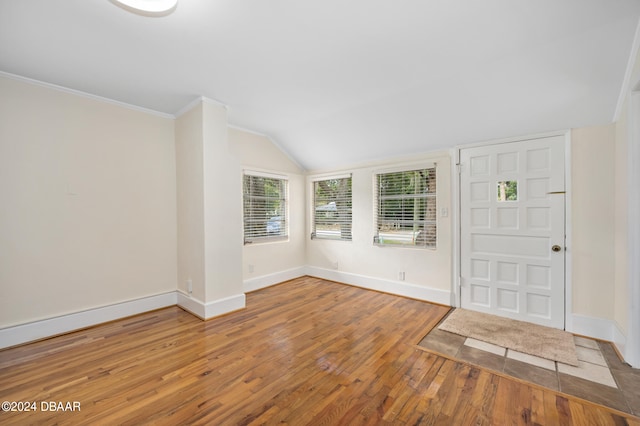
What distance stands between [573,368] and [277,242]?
4.05 meters

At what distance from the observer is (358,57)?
2.33m

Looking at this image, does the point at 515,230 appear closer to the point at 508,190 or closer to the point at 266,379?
the point at 508,190

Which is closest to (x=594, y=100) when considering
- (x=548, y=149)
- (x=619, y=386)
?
(x=548, y=149)

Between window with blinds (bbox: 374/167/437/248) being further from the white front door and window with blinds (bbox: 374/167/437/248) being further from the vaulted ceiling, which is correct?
the vaulted ceiling

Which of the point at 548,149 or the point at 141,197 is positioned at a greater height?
the point at 548,149

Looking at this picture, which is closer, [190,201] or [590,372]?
[590,372]

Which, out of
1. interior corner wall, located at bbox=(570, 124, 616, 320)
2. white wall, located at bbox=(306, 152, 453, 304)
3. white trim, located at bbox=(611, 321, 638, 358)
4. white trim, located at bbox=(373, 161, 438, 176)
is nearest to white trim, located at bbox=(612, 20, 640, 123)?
interior corner wall, located at bbox=(570, 124, 616, 320)

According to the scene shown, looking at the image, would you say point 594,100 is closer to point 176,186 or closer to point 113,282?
point 176,186

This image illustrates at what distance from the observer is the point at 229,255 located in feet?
11.4

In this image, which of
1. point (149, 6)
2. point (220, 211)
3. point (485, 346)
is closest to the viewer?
point (149, 6)

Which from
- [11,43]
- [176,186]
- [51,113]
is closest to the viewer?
[11,43]

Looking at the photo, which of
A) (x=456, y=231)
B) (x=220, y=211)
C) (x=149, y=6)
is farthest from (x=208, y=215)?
(x=456, y=231)

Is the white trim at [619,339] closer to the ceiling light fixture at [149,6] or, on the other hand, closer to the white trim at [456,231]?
the white trim at [456,231]

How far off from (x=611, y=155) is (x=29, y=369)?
5.89m
